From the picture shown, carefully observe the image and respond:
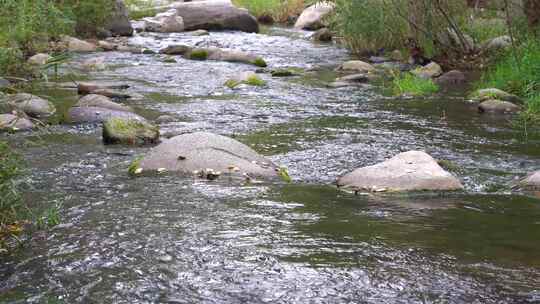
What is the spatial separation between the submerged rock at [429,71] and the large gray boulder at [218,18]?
32.1 ft

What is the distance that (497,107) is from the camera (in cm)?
1134

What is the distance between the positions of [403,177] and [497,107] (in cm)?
499

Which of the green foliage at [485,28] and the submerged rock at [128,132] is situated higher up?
the green foliage at [485,28]

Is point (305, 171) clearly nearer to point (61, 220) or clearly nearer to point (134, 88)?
point (61, 220)

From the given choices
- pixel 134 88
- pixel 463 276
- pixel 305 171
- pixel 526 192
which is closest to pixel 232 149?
pixel 305 171

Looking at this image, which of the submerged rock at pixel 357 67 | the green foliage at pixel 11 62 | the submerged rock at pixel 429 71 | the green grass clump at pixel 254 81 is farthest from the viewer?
the submerged rock at pixel 357 67

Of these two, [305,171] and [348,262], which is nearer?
[348,262]

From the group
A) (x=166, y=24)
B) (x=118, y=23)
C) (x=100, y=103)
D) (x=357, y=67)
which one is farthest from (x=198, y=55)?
(x=100, y=103)

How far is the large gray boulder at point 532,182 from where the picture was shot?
22.6 feet

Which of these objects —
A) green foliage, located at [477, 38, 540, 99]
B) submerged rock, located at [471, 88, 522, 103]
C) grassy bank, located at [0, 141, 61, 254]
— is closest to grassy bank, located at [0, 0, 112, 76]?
grassy bank, located at [0, 141, 61, 254]

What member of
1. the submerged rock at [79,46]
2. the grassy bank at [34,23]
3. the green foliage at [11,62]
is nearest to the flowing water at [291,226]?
the green foliage at [11,62]

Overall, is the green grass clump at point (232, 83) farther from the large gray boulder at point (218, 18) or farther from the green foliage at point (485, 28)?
the large gray boulder at point (218, 18)

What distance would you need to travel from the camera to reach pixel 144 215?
5.79m

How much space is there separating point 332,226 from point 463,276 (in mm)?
1273
